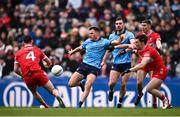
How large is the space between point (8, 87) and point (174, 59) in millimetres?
5691

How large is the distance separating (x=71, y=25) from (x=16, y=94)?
4.34 metres

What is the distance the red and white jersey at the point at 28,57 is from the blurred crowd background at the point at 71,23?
20.2 ft

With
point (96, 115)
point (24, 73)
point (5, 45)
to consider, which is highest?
point (5, 45)

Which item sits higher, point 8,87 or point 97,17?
point 97,17

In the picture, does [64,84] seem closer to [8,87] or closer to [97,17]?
[8,87]

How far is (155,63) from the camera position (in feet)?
68.3

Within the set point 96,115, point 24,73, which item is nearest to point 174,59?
point 24,73

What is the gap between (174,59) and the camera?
26.8 metres

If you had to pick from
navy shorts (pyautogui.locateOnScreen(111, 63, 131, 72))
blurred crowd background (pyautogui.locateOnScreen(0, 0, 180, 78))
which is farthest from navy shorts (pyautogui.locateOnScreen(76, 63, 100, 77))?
blurred crowd background (pyautogui.locateOnScreen(0, 0, 180, 78))

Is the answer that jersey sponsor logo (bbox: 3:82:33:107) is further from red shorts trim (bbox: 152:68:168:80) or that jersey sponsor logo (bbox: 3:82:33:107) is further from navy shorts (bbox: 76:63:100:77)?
red shorts trim (bbox: 152:68:168:80)

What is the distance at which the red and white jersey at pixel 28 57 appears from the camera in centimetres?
2050

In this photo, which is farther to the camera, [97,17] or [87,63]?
[97,17]

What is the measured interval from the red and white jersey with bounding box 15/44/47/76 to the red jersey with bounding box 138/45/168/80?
266cm

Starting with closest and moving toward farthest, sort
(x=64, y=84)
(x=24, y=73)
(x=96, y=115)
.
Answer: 1. (x=96, y=115)
2. (x=24, y=73)
3. (x=64, y=84)
